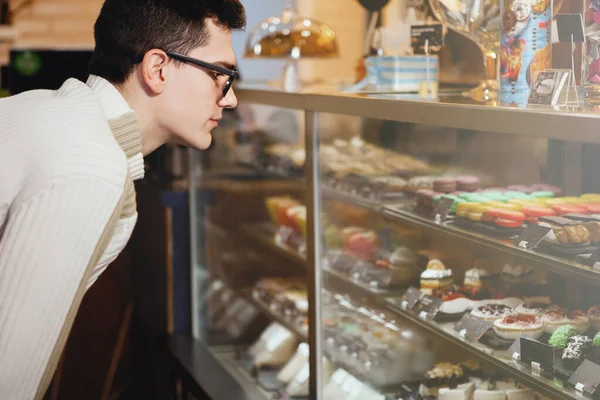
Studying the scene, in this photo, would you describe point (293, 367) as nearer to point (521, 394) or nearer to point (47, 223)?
point (521, 394)

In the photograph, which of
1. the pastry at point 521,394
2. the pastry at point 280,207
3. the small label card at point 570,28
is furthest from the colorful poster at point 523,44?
the pastry at point 280,207

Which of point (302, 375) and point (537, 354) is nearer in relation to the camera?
point (537, 354)

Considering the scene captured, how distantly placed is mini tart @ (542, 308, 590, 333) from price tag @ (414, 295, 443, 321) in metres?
0.36

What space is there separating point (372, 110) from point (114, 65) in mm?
731

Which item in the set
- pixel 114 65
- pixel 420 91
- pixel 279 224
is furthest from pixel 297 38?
pixel 114 65

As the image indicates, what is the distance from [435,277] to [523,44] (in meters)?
0.73

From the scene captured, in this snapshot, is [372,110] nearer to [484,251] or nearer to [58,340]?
[484,251]

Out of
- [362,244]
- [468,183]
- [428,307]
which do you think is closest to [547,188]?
[468,183]

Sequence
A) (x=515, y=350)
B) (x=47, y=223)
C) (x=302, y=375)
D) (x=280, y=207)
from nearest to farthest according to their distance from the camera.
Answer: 1. (x=47, y=223)
2. (x=515, y=350)
3. (x=302, y=375)
4. (x=280, y=207)

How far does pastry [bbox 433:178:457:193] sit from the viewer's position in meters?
2.38

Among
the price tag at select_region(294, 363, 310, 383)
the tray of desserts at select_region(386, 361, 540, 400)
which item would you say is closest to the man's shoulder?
the tray of desserts at select_region(386, 361, 540, 400)

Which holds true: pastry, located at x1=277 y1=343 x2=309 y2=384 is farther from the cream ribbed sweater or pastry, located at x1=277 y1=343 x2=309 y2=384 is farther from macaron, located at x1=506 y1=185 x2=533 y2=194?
the cream ribbed sweater

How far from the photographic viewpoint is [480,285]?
2.31 metres

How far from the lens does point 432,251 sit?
2492 millimetres
